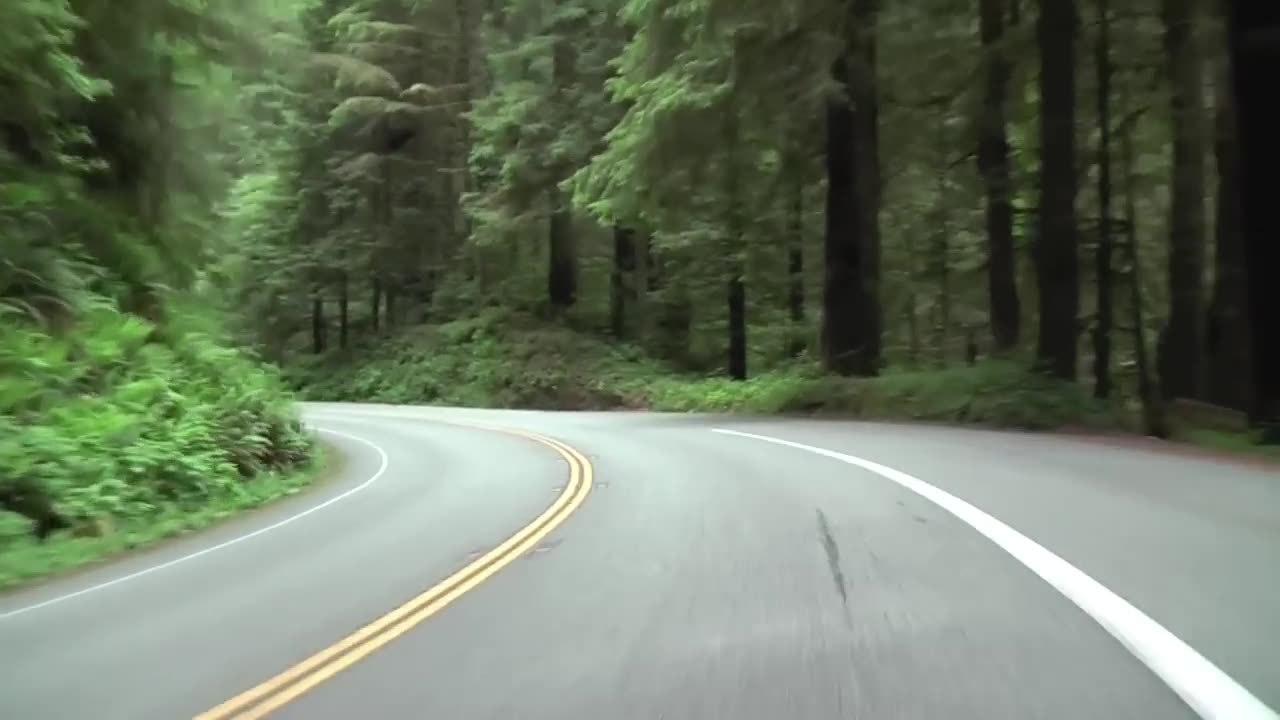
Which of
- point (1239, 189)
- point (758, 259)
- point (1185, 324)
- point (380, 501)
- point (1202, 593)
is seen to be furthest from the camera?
point (758, 259)

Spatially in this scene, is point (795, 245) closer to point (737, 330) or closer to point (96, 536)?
point (737, 330)

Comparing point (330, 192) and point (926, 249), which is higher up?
point (330, 192)

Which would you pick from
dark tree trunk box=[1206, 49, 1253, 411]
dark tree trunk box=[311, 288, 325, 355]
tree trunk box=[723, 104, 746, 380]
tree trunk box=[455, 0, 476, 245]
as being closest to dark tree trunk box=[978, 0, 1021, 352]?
dark tree trunk box=[1206, 49, 1253, 411]

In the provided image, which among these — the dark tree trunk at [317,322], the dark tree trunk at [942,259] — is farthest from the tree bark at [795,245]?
the dark tree trunk at [317,322]

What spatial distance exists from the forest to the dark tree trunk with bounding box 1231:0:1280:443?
0.27 m

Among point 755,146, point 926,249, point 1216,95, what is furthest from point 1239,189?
point 926,249

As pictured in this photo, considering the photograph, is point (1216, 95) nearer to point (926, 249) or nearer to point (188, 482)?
point (926, 249)

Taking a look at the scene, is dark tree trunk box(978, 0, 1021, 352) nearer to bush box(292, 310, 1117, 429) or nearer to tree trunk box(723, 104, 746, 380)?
bush box(292, 310, 1117, 429)

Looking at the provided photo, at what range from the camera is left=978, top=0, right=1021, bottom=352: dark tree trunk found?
24047 millimetres

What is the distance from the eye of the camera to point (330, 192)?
149ft

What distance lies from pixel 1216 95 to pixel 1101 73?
7.05 feet

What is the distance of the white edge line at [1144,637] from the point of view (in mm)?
4957

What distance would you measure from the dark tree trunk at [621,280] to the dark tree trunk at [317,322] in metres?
12.8

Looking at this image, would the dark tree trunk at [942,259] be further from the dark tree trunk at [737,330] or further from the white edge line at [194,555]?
the white edge line at [194,555]
